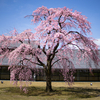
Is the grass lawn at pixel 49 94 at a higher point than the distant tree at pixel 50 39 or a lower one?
lower

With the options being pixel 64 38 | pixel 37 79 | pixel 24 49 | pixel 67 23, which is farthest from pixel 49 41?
pixel 37 79

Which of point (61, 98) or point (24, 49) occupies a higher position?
point (24, 49)

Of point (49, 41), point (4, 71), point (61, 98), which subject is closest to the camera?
point (61, 98)

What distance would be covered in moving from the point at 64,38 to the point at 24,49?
350 cm

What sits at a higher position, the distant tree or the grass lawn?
the distant tree

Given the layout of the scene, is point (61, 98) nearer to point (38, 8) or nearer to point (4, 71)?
point (38, 8)

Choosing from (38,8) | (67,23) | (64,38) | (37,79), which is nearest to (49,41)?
(64,38)

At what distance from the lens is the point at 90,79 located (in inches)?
1198

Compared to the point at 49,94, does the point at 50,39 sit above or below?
above

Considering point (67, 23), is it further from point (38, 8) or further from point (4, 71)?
point (4, 71)

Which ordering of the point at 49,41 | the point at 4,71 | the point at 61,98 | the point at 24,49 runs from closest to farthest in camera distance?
1. the point at 61,98
2. the point at 49,41
3. the point at 24,49
4. the point at 4,71

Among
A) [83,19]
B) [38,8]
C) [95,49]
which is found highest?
[38,8]

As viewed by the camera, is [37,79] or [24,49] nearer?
[24,49]

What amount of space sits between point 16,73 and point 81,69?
56.9 ft
